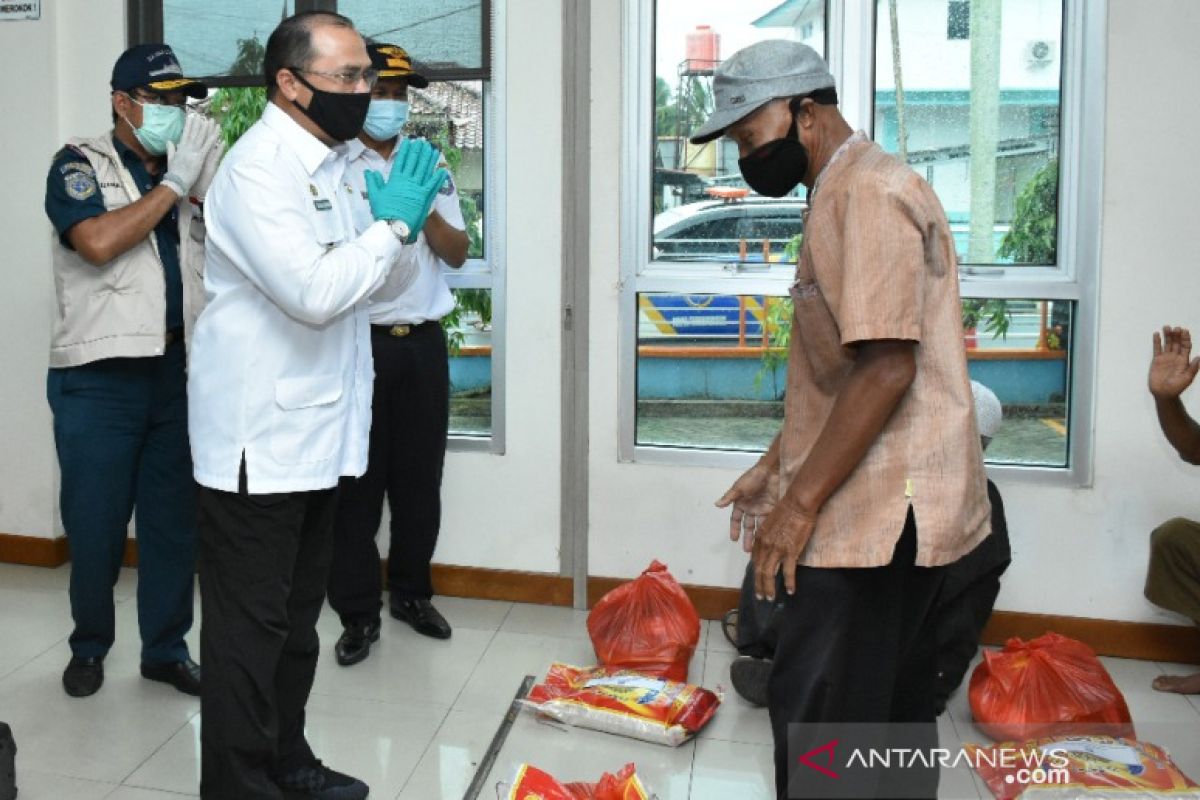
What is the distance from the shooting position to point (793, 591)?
5.74 ft

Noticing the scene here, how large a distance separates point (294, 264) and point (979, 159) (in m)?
2.30

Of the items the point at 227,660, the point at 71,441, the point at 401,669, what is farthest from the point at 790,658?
the point at 71,441

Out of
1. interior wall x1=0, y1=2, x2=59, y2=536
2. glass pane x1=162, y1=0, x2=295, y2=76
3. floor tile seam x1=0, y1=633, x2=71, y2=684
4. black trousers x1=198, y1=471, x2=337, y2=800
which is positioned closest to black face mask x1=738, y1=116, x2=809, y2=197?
black trousers x1=198, y1=471, x2=337, y2=800

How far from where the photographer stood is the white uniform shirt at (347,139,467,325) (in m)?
3.14

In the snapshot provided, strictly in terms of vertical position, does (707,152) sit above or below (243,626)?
above

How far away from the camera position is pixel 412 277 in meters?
3.23

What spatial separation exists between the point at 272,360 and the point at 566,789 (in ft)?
3.36

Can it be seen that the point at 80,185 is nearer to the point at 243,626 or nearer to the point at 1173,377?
the point at 243,626

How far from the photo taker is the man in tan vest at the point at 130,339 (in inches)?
112

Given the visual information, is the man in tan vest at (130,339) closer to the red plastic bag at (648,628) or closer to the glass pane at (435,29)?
the glass pane at (435,29)

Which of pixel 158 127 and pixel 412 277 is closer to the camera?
pixel 158 127

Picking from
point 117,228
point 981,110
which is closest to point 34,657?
point 117,228

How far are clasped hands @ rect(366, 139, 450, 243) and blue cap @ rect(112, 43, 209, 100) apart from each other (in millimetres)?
1005

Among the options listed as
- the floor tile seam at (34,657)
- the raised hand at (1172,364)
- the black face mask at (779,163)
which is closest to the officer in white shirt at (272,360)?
the black face mask at (779,163)
